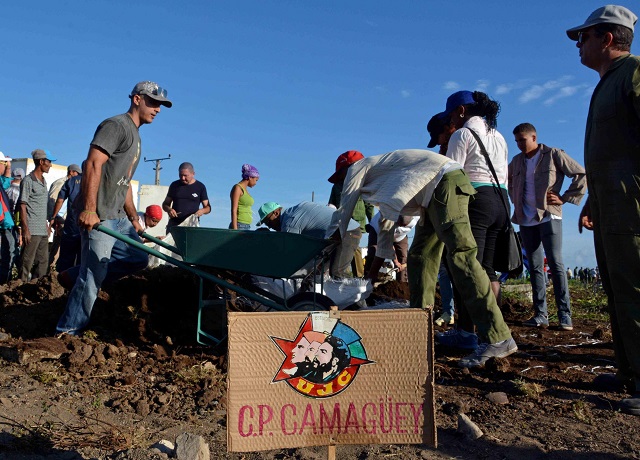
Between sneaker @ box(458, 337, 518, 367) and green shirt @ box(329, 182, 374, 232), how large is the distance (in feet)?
9.04

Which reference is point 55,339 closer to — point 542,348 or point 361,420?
point 361,420

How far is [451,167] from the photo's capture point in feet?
12.4

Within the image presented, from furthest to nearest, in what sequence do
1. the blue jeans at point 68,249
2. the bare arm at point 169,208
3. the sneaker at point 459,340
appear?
the bare arm at point 169,208
the blue jeans at point 68,249
the sneaker at point 459,340

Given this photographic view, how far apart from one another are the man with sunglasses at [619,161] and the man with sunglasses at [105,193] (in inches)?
117

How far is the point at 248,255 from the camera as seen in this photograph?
14.1 feet


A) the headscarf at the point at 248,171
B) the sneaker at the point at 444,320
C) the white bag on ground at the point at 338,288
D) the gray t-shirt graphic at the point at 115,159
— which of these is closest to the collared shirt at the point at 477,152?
the white bag on ground at the point at 338,288

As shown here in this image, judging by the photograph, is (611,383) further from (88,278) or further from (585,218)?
(88,278)

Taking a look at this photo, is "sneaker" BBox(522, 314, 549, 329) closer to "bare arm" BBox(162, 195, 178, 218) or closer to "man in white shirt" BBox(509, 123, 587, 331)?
"man in white shirt" BBox(509, 123, 587, 331)

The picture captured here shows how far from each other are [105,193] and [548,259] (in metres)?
3.89

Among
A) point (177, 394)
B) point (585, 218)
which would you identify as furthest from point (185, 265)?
point (585, 218)

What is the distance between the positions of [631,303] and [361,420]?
1.71 metres

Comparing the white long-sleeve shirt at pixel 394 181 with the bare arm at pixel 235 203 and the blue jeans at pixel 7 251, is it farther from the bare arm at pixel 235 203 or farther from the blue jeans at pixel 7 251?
the blue jeans at pixel 7 251

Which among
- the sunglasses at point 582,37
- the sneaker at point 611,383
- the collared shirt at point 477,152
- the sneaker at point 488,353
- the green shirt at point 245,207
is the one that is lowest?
the sneaker at point 611,383

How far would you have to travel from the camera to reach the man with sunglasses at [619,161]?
3.02 m
